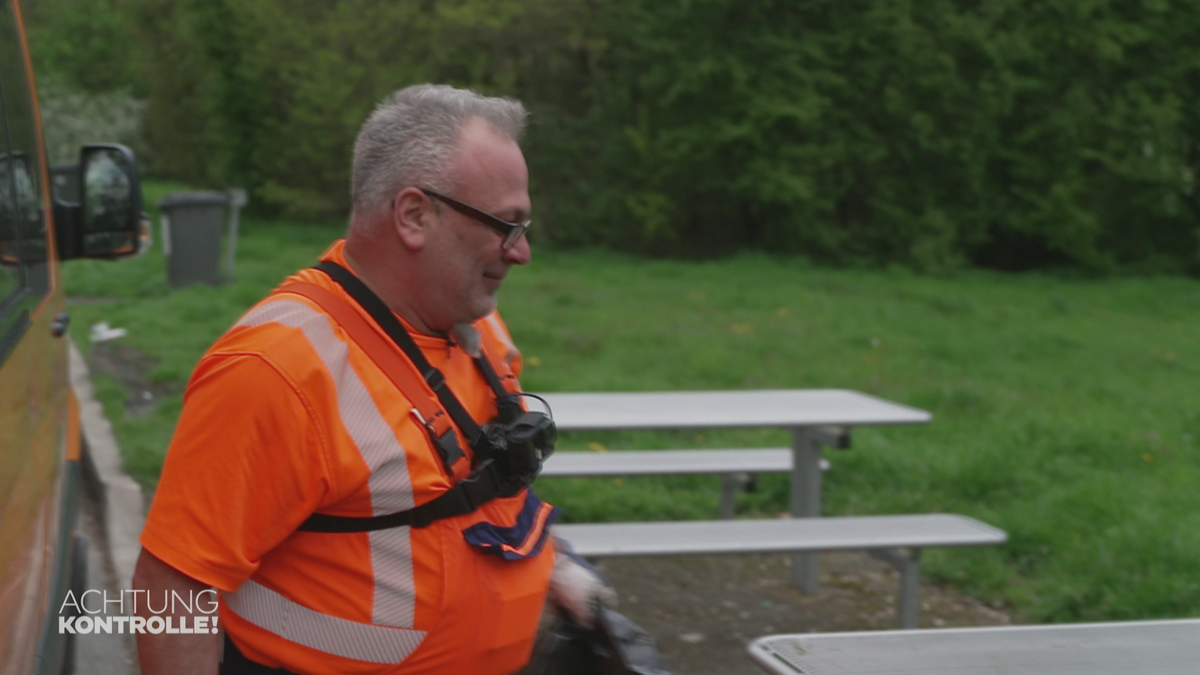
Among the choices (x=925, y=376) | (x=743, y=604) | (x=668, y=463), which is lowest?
(x=925, y=376)

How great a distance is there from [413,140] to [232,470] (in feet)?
1.99

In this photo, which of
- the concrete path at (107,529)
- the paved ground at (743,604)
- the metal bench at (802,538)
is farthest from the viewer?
the paved ground at (743,604)

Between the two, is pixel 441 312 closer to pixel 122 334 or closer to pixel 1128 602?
pixel 1128 602

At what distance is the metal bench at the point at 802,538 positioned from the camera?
15.7ft

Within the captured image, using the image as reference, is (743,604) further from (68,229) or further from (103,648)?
(68,229)

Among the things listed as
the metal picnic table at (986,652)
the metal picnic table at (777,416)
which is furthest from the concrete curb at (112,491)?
the metal picnic table at (986,652)

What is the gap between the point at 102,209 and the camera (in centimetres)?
438

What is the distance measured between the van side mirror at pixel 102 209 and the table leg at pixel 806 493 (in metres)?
2.90

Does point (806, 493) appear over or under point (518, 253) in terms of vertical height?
under

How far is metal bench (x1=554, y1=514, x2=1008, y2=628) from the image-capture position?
4.77 metres

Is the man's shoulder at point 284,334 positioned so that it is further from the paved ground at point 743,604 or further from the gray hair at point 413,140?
the paved ground at point 743,604

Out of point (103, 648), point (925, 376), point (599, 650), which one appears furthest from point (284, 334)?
point (925, 376)

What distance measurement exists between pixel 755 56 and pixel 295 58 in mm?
8129

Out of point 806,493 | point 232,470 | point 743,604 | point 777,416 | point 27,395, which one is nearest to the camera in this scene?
point 232,470
